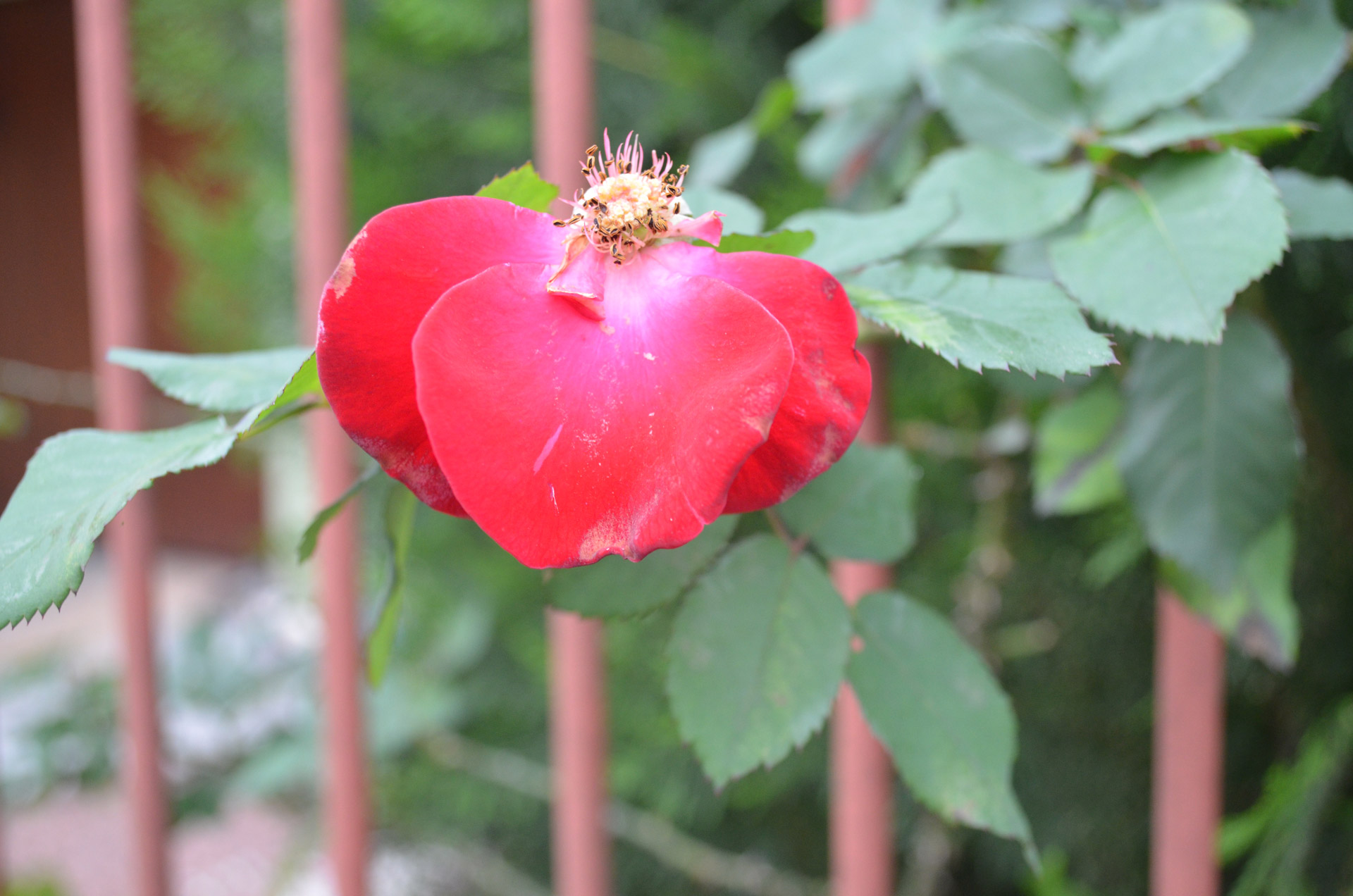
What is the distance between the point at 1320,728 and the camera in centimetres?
65

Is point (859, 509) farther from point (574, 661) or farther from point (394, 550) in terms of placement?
point (574, 661)

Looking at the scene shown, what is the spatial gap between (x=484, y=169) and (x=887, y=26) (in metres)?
0.69

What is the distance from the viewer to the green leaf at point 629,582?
0.31 metres

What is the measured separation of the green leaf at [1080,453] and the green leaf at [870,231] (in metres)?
0.21

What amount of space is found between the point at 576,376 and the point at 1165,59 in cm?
34

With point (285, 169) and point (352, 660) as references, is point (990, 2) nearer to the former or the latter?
point (352, 660)

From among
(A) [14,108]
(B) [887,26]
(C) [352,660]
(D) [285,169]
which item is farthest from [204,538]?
(B) [887,26]

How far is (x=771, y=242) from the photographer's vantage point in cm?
26

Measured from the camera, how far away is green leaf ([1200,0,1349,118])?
1.36 feet

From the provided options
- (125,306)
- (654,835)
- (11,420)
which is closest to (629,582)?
(125,306)

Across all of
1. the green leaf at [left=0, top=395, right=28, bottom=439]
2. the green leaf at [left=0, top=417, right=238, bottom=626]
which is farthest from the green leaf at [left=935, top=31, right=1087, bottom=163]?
the green leaf at [left=0, top=395, right=28, bottom=439]

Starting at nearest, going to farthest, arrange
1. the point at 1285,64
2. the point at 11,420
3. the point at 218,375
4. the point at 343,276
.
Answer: the point at 343,276 → the point at 218,375 → the point at 1285,64 → the point at 11,420

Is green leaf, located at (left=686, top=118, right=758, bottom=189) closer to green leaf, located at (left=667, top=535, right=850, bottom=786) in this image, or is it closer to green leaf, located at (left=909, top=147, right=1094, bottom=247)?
green leaf, located at (left=909, top=147, right=1094, bottom=247)

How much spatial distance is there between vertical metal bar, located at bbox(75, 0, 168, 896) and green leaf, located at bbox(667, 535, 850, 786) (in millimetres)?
571
